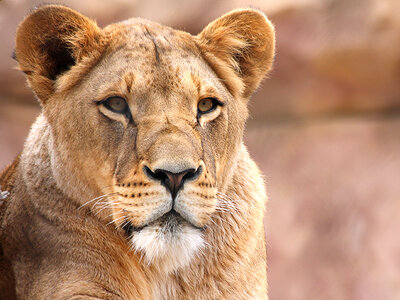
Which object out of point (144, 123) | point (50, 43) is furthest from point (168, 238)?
point (50, 43)

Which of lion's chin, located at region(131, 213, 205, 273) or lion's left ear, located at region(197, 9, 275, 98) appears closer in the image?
lion's chin, located at region(131, 213, 205, 273)

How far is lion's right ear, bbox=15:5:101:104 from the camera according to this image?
414 centimetres

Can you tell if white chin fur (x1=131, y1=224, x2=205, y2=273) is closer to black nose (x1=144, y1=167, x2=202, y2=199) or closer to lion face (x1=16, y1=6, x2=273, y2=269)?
lion face (x1=16, y1=6, x2=273, y2=269)

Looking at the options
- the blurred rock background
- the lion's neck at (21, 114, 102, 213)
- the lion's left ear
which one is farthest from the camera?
the blurred rock background

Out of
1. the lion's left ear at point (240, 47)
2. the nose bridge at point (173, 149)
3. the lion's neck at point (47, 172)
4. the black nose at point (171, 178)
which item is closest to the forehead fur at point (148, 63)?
the lion's left ear at point (240, 47)

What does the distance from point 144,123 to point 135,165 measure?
0.26 metres

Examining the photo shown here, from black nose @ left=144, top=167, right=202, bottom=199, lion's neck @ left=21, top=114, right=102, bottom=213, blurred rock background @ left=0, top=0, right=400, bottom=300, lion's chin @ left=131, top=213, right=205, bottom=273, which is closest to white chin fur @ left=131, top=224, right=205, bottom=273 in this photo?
lion's chin @ left=131, top=213, right=205, bottom=273

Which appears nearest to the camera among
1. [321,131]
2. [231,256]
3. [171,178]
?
[171,178]

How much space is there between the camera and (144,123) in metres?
3.98

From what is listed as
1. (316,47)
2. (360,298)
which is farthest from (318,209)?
(316,47)

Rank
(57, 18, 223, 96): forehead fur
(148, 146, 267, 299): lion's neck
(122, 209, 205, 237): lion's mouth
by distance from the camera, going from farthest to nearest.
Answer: (148, 146, 267, 299): lion's neck
(57, 18, 223, 96): forehead fur
(122, 209, 205, 237): lion's mouth

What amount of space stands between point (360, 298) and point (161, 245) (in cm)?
674

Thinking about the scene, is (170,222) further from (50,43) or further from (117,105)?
(50,43)

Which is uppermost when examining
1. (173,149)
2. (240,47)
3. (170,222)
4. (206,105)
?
(240,47)
